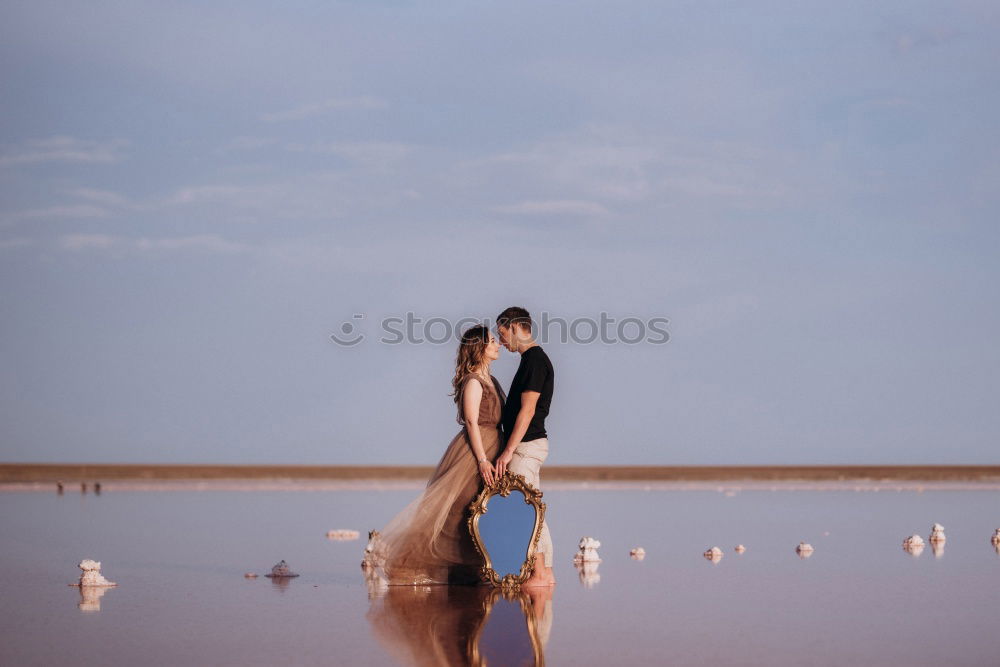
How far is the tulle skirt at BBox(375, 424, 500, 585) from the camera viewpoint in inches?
350

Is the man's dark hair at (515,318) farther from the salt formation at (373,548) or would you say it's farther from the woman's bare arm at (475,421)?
the salt formation at (373,548)

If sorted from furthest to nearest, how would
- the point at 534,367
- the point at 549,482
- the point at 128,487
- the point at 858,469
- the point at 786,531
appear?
the point at 858,469
the point at 549,482
the point at 128,487
the point at 786,531
the point at 534,367

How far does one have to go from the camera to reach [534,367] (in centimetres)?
872

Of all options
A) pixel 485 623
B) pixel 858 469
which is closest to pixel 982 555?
pixel 485 623

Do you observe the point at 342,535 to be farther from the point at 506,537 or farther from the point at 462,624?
the point at 462,624

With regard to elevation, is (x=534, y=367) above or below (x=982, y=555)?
above

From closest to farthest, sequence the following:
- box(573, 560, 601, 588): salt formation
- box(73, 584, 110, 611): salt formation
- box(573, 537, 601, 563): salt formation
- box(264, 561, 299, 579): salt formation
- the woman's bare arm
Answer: box(73, 584, 110, 611): salt formation < the woman's bare arm < box(573, 560, 601, 588): salt formation < box(264, 561, 299, 579): salt formation < box(573, 537, 601, 563): salt formation

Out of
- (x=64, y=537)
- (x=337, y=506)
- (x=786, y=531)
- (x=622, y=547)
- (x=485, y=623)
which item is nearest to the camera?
(x=485, y=623)

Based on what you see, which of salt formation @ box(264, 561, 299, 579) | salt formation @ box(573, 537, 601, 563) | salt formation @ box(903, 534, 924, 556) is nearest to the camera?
salt formation @ box(264, 561, 299, 579)

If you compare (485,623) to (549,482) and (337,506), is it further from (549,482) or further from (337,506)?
(549,482)

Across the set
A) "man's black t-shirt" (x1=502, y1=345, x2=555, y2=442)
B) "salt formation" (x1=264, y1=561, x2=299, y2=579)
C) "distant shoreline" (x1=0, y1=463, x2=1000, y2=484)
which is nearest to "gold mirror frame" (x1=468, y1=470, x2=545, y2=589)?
"man's black t-shirt" (x1=502, y1=345, x2=555, y2=442)

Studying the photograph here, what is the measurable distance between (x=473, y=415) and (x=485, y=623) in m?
2.04

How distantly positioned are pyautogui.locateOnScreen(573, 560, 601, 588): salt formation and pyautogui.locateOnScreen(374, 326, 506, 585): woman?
84cm

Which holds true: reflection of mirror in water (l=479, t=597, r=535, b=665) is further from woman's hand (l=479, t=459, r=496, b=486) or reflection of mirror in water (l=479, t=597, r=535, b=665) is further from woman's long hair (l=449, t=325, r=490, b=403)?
woman's long hair (l=449, t=325, r=490, b=403)
